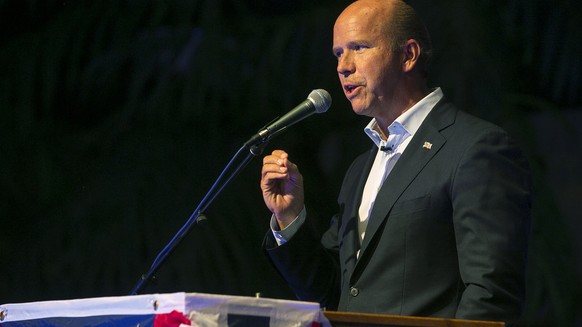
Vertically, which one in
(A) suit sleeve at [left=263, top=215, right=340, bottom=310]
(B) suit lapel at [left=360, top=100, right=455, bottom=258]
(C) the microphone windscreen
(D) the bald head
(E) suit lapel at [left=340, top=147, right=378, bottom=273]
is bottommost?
(A) suit sleeve at [left=263, top=215, right=340, bottom=310]

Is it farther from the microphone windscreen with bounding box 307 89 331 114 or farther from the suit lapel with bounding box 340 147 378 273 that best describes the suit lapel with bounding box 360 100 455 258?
the microphone windscreen with bounding box 307 89 331 114

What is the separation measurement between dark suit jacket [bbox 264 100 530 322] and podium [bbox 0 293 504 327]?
38cm

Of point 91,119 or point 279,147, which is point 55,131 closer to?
point 91,119

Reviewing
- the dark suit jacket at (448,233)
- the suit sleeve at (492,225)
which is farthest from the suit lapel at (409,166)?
the suit sleeve at (492,225)

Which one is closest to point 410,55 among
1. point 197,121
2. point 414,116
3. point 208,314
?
point 414,116

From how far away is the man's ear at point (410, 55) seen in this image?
2719 mm

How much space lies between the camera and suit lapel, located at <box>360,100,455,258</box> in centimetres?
238

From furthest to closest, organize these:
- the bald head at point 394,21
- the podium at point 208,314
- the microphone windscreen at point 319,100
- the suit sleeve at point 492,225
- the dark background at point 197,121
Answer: the dark background at point 197,121 < the bald head at point 394,21 < the microphone windscreen at point 319,100 < the suit sleeve at point 492,225 < the podium at point 208,314

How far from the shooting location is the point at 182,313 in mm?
1555

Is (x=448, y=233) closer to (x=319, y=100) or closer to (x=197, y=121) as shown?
(x=319, y=100)

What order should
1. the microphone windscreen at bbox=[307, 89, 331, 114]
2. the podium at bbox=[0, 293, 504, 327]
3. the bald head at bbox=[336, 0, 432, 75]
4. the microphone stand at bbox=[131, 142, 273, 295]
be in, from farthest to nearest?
the bald head at bbox=[336, 0, 432, 75], the microphone windscreen at bbox=[307, 89, 331, 114], the microphone stand at bbox=[131, 142, 273, 295], the podium at bbox=[0, 293, 504, 327]

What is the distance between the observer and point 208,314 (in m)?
1.59

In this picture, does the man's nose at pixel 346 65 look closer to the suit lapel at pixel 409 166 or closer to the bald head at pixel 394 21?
the bald head at pixel 394 21

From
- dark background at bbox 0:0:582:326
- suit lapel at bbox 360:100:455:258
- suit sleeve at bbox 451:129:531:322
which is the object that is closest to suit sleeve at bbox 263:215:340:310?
suit lapel at bbox 360:100:455:258
